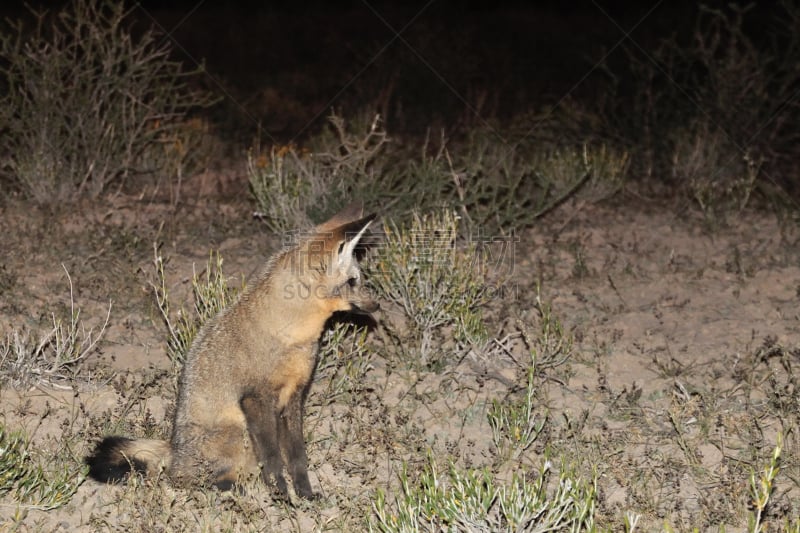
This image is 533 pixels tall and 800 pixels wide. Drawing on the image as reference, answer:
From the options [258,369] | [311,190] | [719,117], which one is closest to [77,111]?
[311,190]

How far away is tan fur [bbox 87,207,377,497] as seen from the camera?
4242 mm

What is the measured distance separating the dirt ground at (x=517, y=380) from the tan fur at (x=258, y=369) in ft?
0.56

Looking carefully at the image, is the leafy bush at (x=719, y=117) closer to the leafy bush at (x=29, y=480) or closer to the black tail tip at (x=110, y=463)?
the black tail tip at (x=110, y=463)

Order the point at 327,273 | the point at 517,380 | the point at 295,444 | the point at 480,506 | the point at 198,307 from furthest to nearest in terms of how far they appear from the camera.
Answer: the point at 517,380
the point at 198,307
the point at 295,444
the point at 327,273
the point at 480,506

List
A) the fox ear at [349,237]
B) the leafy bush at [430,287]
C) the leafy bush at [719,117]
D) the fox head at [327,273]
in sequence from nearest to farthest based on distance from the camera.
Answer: the fox ear at [349,237] < the fox head at [327,273] < the leafy bush at [430,287] < the leafy bush at [719,117]

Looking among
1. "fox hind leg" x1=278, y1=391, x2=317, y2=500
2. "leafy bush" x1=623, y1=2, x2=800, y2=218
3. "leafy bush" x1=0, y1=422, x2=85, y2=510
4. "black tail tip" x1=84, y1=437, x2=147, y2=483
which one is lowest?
"leafy bush" x1=0, y1=422, x2=85, y2=510

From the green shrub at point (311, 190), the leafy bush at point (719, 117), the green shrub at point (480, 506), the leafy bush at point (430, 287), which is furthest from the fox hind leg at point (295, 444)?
the leafy bush at point (719, 117)

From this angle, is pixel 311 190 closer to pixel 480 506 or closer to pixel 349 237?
pixel 349 237

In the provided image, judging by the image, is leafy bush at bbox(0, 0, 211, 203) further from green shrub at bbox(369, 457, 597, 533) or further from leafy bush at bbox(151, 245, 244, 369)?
green shrub at bbox(369, 457, 597, 533)

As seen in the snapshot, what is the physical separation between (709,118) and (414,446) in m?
6.79

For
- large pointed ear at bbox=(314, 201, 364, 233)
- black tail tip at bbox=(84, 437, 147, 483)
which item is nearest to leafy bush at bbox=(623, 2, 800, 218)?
large pointed ear at bbox=(314, 201, 364, 233)

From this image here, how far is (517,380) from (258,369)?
74.5 inches

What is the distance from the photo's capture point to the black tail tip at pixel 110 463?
4.29 m

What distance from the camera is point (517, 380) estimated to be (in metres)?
5.55
